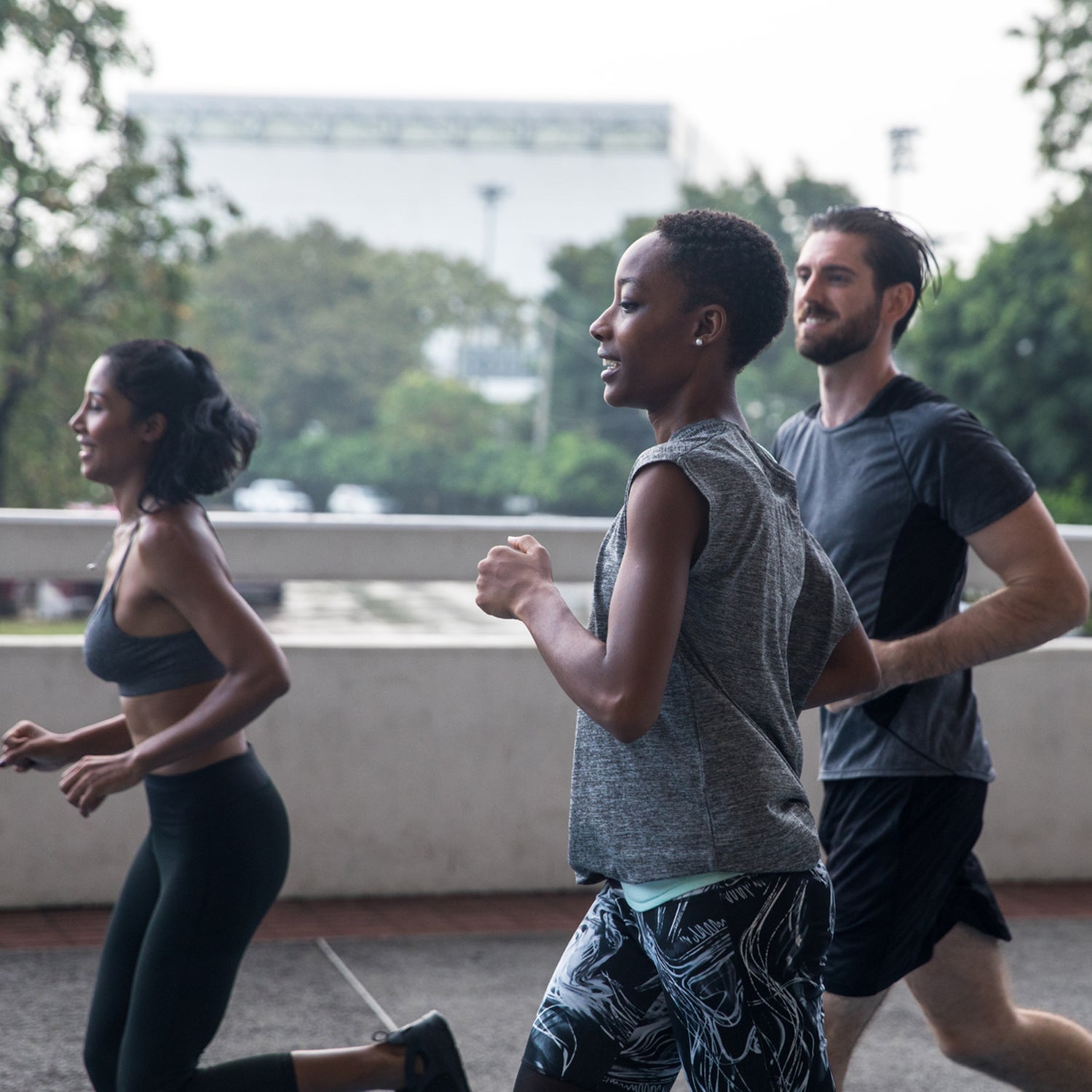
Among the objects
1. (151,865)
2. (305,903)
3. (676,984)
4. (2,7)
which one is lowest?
(305,903)

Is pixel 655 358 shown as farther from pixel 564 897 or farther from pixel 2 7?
pixel 2 7

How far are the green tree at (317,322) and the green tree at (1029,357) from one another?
46990 millimetres

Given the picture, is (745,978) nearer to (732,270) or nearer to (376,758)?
(732,270)

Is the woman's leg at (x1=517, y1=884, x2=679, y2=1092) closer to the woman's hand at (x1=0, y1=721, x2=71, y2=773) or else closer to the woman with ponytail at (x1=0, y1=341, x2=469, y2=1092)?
the woman with ponytail at (x1=0, y1=341, x2=469, y2=1092)

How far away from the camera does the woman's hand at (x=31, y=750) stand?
2.96 metres

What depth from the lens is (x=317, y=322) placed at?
7806cm

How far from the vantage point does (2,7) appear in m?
17.8

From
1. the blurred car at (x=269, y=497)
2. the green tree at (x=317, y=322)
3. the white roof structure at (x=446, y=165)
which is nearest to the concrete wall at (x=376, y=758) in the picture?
the blurred car at (x=269, y=497)

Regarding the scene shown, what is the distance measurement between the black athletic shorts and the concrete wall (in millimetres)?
2758

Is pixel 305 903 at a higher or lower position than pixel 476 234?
lower

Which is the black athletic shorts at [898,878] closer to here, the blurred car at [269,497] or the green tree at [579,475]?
the blurred car at [269,497]

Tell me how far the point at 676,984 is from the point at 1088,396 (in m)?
34.9

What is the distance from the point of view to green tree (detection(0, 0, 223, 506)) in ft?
60.8

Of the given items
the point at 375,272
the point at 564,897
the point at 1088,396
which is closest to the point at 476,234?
the point at 375,272
